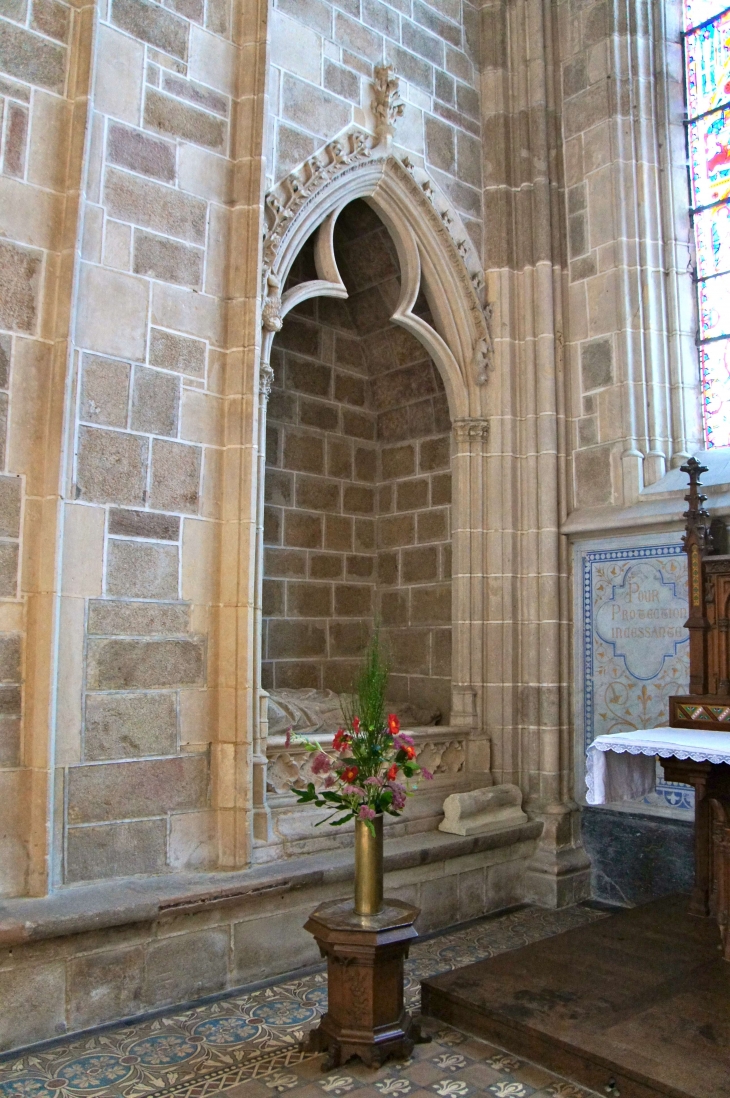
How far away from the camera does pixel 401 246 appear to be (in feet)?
19.2

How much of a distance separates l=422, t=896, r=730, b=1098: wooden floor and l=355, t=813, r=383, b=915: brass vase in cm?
66

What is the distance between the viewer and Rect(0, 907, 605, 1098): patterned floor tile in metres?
3.22

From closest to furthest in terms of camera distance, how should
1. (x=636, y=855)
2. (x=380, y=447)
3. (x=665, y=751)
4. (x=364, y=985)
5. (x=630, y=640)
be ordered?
(x=364, y=985) < (x=665, y=751) < (x=636, y=855) < (x=630, y=640) < (x=380, y=447)

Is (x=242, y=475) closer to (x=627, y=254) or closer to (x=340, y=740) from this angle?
(x=340, y=740)

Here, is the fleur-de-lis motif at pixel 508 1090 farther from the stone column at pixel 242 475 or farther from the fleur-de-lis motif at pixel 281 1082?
the stone column at pixel 242 475

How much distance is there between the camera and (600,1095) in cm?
319

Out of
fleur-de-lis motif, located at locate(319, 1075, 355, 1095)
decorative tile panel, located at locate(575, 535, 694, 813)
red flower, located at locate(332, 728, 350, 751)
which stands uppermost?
decorative tile panel, located at locate(575, 535, 694, 813)

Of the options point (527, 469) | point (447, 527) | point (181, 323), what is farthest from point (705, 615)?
point (181, 323)

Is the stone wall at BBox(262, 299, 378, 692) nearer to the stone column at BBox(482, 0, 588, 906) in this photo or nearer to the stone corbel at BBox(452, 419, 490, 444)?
the stone corbel at BBox(452, 419, 490, 444)

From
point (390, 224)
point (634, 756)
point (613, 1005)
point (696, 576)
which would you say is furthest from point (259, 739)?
point (390, 224)

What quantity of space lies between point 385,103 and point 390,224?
0.68 metres

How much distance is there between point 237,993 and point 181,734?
1.16 m

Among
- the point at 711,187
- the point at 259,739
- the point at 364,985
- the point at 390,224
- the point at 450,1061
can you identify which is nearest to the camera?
the point at 364,985

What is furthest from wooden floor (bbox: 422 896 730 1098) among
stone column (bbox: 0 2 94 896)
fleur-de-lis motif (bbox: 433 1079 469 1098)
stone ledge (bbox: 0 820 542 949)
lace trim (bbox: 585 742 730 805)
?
stone column (bbox: 0 2 94 896)
